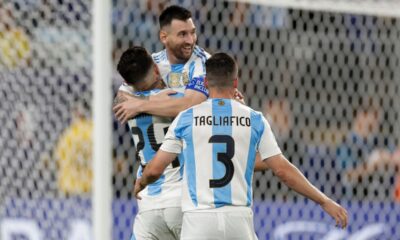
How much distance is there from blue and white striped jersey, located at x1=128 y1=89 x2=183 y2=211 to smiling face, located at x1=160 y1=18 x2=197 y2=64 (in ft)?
0.75

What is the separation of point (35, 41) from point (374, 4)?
254 cm

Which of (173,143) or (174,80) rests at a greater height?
(174,80)

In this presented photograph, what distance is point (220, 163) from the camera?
15.5ft

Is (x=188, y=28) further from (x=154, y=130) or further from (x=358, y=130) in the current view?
(x=358, y=130)

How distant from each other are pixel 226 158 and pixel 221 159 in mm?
23

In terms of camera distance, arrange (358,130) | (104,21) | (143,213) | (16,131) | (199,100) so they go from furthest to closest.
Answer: (358,130)
(16,131)
(104,21)
(143,213)
(199,100)

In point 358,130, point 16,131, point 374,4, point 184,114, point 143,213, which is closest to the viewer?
point 184,114

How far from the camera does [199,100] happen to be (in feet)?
16.7

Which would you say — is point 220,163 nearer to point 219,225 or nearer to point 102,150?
point 219,225

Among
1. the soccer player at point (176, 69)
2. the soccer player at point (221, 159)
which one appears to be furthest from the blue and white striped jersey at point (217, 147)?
the soccer player at point (176, 69)

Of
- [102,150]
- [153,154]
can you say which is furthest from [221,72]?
[102,150]

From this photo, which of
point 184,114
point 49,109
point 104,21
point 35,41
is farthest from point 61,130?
point 184,114

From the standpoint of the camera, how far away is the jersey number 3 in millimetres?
4703

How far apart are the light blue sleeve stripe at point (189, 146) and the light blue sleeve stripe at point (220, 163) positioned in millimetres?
98
